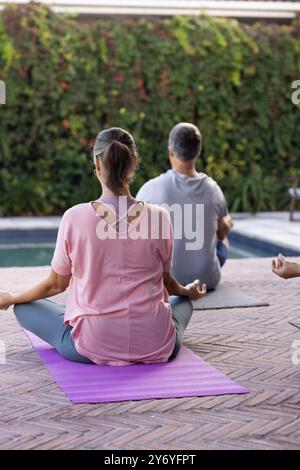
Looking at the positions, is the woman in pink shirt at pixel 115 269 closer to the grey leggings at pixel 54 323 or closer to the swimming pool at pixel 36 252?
the grey leggings at pixel 54 323

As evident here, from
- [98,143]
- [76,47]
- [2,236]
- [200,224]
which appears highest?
[76,47]

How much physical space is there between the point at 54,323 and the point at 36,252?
5677 mm

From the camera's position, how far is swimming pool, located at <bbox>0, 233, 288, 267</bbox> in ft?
30.4

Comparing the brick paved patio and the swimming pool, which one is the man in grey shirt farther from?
the swimming pool

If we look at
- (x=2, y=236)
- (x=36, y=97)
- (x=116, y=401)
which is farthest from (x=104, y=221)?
(x=36, y=97)

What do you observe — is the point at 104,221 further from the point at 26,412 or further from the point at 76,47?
the point at 76,47

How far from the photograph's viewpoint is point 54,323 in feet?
14.0

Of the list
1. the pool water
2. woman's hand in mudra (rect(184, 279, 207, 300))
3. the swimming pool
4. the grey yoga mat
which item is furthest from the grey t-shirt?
the pool water

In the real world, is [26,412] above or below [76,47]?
below

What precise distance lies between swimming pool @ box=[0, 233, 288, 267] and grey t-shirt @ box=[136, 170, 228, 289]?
3181 mm

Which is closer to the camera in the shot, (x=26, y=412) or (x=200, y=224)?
(x=26, y=412)

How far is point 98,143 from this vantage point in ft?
13.1

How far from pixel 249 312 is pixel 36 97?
6.60 m

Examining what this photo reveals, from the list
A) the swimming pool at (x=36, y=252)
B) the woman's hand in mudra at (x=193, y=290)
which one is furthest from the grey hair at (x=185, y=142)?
the swimming pool at (x=36, y=252)
